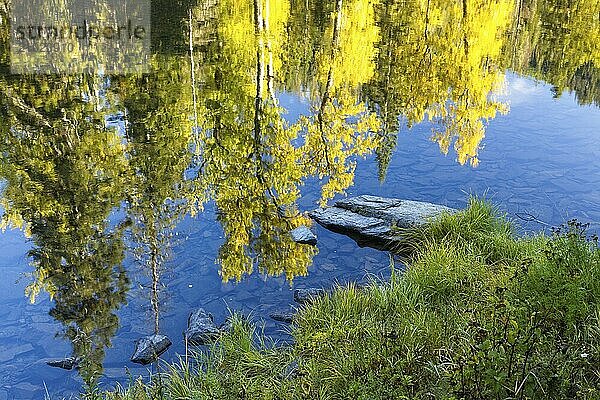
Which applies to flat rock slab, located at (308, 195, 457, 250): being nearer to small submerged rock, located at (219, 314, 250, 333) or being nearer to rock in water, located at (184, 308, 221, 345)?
small submerged rock, located at (219, 314, 250, 333)

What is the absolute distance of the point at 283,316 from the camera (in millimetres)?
7730

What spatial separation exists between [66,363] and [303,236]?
15.2ft

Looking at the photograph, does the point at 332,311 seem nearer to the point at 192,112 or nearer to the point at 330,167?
the point at 330,167

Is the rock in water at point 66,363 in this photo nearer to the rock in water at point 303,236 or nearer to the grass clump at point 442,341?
the grass clump at point 442,341

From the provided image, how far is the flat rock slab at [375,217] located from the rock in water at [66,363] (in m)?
5.27

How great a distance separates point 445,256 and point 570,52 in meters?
21.8

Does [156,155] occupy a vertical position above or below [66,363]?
above

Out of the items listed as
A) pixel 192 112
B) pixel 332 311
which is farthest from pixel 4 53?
pixel 332 311

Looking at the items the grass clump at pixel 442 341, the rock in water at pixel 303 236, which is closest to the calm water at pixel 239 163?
the rock in water at pixel 303 236

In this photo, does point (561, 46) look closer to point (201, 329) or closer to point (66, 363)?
point (201, 329)

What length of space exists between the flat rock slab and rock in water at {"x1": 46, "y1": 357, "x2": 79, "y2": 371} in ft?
17.3

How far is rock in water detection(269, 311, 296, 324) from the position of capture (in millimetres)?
7656

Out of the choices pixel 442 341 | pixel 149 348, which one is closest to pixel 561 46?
pixel 442 341

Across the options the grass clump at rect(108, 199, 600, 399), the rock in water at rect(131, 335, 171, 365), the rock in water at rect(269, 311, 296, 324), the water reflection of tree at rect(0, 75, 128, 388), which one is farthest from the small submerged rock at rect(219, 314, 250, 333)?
the water reflection of tree at rect(0, 75, 128, 388)
